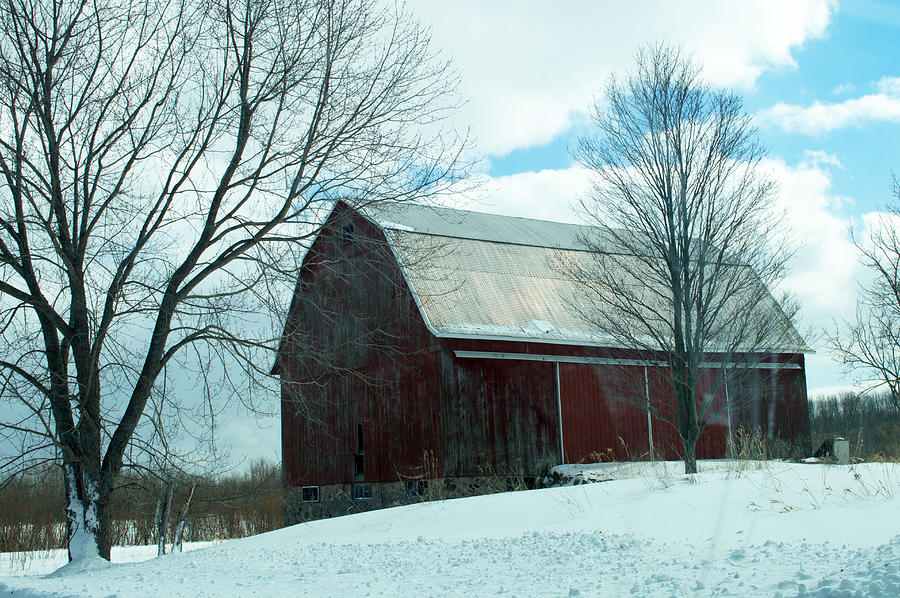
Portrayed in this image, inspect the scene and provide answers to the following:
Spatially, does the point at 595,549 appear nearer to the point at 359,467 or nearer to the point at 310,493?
the point at 359,467

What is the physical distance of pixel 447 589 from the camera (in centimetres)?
503

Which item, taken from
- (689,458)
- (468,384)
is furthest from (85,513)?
(689,458)

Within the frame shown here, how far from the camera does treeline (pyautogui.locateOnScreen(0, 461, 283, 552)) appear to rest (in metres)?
10.3

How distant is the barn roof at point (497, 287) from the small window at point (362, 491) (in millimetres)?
4593

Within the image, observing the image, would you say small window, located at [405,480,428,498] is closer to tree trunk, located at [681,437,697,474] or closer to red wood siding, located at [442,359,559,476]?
red wood siding, located at [442,359,559,476]

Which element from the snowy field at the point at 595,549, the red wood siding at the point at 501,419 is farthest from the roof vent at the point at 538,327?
the snowy field at the point at 595,549

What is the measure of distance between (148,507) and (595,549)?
13337 mm

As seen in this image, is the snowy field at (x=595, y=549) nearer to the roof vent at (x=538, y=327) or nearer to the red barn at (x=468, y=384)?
the red barn at (x=468, y=384)

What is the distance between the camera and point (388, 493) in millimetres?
17234

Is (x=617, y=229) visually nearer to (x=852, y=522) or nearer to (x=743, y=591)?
(x=852, y=522)

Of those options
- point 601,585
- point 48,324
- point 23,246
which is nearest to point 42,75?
point 23,246

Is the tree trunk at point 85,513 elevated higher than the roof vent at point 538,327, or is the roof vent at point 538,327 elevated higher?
the roof vent at point 538,327

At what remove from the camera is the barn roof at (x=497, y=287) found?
16.1m

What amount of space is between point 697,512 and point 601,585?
7.92 feet
